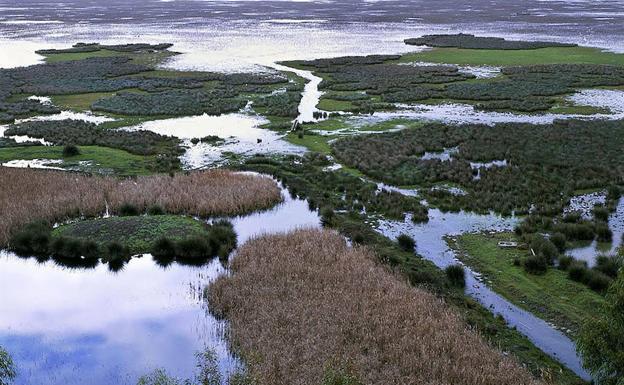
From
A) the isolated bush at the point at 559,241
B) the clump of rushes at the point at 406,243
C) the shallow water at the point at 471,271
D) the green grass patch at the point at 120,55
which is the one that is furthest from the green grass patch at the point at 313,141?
the green grass patch at the point at 120,55

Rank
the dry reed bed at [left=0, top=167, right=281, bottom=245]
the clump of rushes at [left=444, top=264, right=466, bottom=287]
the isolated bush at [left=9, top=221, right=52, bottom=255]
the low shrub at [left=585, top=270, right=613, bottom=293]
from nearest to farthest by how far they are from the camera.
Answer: the low shrub at [left=585, top=270, right=613, bottom=293] → the clump of rushes at [left=444, top=264, right=466, bottom=287] → the isolated bush at [left=9, top=221, right=52, bottom=255] → the dry reed bed at [left=0, top=167, right=281, bottom=245]

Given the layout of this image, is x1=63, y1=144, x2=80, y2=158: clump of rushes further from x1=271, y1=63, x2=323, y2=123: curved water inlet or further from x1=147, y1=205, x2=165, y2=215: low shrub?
x1=271, y1=63, x2=323, y2=123: curved water inlet

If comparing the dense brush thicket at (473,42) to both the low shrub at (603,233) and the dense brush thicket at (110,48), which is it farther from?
the low shrub at (603,233)

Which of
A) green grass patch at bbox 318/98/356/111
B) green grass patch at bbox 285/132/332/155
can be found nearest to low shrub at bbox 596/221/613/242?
green grass patch at bbox 285/132/332/155

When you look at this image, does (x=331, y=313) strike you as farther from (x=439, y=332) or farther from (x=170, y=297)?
(x=170, y=297)

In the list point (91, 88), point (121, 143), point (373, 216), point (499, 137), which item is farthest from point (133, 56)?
point (373, 216)

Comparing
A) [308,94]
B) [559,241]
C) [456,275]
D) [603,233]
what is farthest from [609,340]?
[308,94]
